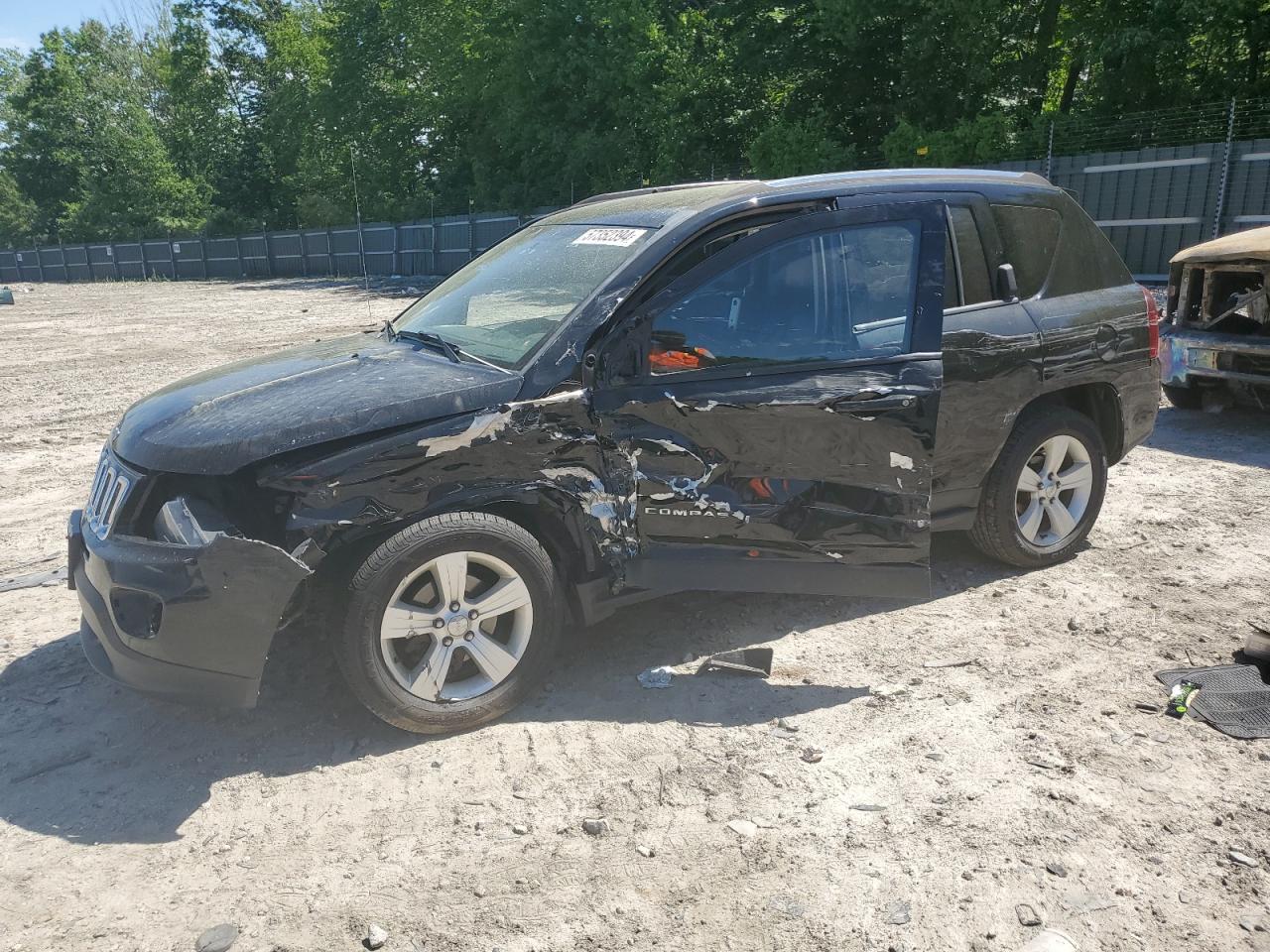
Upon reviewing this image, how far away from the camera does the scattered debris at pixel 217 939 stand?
2557mm

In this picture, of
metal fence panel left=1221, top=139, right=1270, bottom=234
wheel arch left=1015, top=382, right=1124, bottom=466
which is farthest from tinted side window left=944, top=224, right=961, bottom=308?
metal fence panel left=1221, top=139, right=1270, bottom=234

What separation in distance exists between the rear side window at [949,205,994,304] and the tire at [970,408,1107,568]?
709mm

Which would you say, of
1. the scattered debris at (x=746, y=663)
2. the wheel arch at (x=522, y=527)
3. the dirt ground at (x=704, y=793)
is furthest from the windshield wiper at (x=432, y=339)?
the scattered debris at (x=746, y=663)

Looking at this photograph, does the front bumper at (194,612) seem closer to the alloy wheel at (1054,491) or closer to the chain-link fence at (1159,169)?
the alloy wheel at (1054,491)

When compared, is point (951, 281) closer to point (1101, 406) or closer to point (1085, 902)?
point (1101, 406)

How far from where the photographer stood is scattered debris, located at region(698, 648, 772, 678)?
13.0 ft

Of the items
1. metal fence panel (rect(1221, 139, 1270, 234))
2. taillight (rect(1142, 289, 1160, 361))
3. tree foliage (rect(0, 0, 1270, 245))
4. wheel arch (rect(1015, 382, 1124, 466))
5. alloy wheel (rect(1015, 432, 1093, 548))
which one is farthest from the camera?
tree foliage (rect(0, 0, 1270, 245))

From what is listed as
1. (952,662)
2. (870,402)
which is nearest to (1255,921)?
(952,662)

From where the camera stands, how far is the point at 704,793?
3189 millimetres

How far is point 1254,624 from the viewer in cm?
428

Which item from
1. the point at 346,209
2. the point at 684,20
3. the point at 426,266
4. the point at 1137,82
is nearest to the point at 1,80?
the point at 346,209

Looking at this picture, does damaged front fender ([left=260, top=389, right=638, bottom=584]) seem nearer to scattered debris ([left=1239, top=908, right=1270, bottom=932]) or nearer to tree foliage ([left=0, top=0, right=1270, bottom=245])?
scattered debris ([left=1239, top=908, right=1270, bottom=932])

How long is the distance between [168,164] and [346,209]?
16.1m

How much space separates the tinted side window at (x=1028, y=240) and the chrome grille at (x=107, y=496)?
12.8 feet
